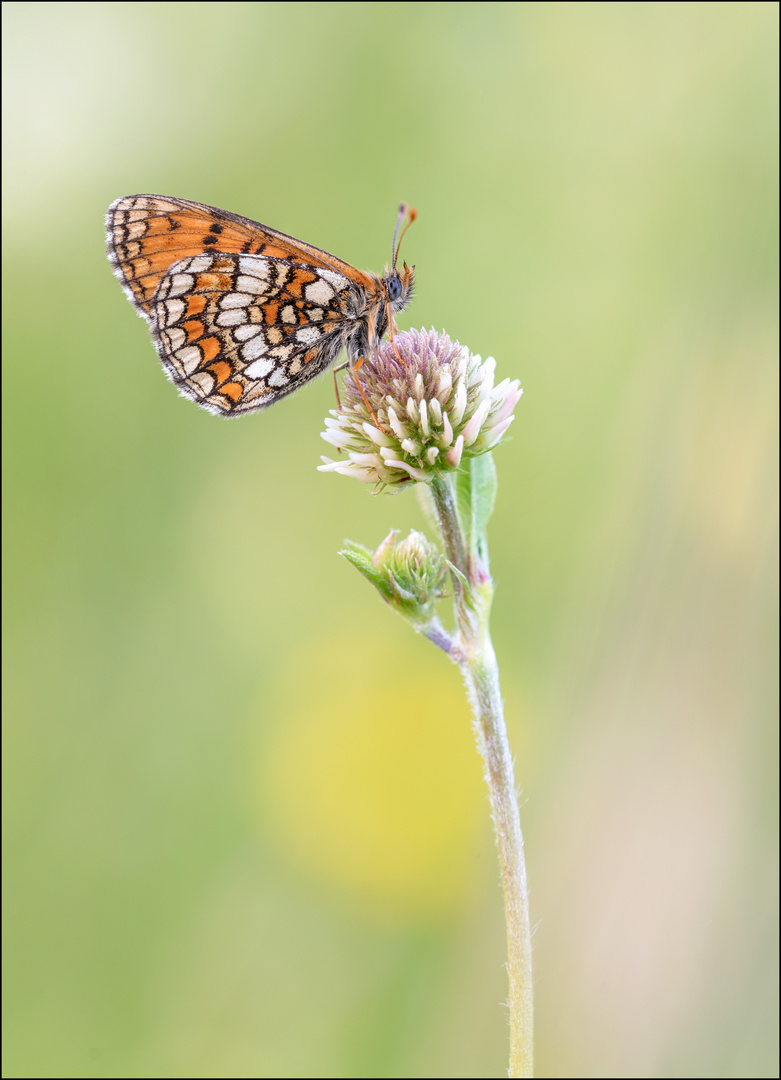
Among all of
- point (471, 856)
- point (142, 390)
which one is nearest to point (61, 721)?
point (142, 390)

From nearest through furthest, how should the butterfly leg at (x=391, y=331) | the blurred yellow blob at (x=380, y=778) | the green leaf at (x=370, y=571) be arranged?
1. the green leaf at (x=370, y=571)
2. the butterfly leg at (x=391, y=331)
3. the blurred yellow blob at (x=380, y=778)

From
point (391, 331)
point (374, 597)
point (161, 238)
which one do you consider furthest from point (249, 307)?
point (374, 597)

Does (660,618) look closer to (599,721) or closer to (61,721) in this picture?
(599,721)

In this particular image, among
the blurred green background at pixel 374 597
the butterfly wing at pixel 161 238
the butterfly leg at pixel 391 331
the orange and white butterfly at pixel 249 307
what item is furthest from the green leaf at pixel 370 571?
the blurred green background at pixel 374 597

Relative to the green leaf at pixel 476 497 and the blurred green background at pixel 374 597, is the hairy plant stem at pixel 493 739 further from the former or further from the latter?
the blurred green background at pixel 374 597

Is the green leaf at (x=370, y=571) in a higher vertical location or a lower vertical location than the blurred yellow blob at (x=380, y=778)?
higher

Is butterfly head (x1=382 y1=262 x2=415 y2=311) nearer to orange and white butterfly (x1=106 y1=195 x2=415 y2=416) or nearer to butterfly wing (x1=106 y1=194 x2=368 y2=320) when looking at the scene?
orange and white butterfly (x1=106 y1=195 x2=415 y2=416)
